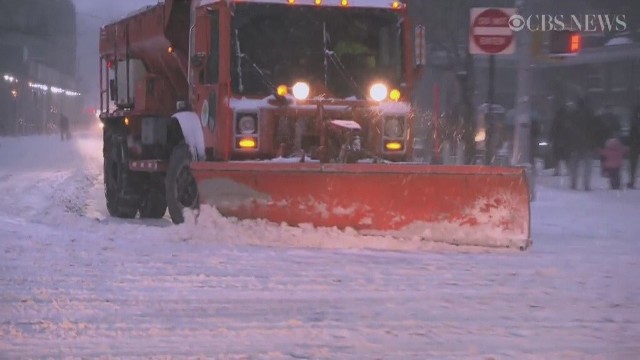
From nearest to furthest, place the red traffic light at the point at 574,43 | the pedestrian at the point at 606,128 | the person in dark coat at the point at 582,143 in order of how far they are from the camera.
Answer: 1. the red traffic light at the point at 574,43
2. the person in dark coat at the point at 582,143
3. the pedestrian at the point at 606,128

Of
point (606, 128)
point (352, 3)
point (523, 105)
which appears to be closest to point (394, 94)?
point (352, 3)

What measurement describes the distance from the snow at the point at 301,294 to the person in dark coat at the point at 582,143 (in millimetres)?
6409

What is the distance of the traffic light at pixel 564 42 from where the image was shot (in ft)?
45.5

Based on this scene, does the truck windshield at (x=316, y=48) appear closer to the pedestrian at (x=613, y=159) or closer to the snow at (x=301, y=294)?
the snow at (x=301, y=294)

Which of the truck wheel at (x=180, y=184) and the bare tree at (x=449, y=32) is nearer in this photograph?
the truck wheel at (x=180, y=184)

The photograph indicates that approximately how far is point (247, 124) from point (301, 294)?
136 inches

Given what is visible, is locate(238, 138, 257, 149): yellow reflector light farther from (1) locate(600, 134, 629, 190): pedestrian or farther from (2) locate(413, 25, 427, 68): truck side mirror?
(1) locate(600, 134, 629, 190): pedestrian

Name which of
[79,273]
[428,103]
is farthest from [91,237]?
[428,103]

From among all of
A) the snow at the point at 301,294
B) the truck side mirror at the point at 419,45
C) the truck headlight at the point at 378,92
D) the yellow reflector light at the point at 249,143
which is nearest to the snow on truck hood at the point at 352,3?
the truck side mirror at the point at 419,45

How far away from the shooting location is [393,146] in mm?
10570

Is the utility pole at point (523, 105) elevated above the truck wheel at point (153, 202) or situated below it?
above

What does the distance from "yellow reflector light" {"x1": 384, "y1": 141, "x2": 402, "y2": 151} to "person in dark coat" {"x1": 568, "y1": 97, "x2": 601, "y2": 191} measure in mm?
7902

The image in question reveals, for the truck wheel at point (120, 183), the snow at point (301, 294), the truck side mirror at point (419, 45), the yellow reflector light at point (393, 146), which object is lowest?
the snow at point (301, 294)

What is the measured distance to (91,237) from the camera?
969 cm
